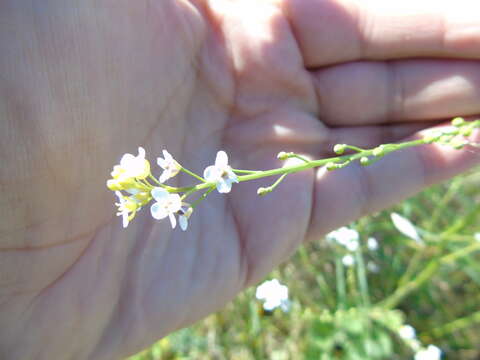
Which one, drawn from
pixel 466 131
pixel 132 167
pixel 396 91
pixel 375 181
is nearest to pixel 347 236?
pixel 375 181

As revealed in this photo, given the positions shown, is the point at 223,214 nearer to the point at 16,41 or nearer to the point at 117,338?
the point at 117,338

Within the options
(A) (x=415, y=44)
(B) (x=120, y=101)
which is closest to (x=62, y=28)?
(B) (x=120, y=101)

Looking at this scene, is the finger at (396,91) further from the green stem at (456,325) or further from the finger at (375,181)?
the green stem at (456,325)

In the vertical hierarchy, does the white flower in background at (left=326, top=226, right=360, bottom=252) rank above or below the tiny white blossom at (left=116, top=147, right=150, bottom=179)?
below

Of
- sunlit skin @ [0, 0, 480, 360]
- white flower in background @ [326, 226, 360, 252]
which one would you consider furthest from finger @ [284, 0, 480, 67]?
white flower in background @ [326, 226, 360, 252]

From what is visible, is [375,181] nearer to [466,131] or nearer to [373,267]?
[466,131]

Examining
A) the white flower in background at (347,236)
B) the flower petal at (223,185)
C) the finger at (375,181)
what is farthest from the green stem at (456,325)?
the flower petal at (223,185)

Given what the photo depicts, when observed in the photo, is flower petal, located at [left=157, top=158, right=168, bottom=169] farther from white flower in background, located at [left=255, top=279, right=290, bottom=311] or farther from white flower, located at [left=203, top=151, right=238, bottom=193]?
white flower in background, located at [left=255, top=279, right=290, bottom=311]
